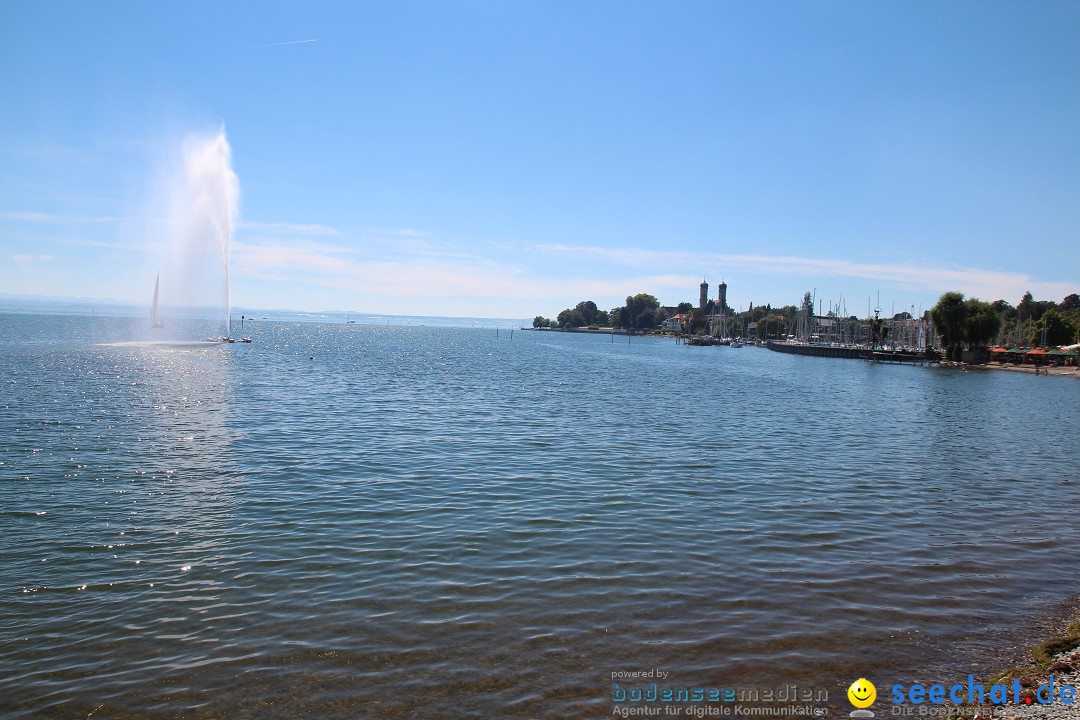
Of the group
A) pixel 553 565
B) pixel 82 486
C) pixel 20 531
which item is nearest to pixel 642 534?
pixel 553 565

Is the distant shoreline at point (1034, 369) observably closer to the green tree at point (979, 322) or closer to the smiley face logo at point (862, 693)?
the green tree at point (979, 322)

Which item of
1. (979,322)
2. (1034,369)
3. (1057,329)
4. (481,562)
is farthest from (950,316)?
(481,562)

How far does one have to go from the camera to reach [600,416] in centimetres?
3994

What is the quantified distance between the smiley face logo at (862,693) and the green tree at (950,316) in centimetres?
15437

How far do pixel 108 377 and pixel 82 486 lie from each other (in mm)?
39988

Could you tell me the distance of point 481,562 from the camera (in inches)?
569

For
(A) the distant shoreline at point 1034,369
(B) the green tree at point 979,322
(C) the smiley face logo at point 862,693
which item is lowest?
(C) the smiley face logo at point 862,693

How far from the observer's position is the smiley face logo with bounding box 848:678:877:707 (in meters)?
9.48

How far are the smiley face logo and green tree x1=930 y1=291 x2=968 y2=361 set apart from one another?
15437 centimetres

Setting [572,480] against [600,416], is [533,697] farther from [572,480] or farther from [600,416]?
[600,416]

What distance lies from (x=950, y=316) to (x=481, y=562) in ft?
506

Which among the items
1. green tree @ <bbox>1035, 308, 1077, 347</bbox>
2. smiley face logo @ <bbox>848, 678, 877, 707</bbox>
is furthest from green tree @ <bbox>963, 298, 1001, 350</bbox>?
smiley face logo @ <bbox>848, 678, 877, 707</bbox>

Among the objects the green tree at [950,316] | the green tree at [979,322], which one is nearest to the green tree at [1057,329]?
the green tree at [979,322]

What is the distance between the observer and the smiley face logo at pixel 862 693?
31.1 ft
